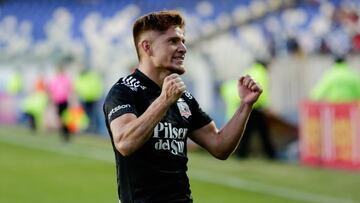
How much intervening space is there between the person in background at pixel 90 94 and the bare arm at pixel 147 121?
19.5 meters

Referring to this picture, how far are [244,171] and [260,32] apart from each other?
780 cm

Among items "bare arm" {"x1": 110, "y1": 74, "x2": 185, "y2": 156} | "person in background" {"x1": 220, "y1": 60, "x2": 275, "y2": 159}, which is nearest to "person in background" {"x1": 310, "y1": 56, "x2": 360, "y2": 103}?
"person in background" {"x1": 220, "y1": 60, "x2": 275, "y2": 159}

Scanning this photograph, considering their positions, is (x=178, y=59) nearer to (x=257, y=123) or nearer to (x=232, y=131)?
(x=232, y=131)

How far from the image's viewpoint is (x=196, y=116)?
589 cm

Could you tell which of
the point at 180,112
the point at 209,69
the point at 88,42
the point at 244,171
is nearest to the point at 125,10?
the point at 88,42

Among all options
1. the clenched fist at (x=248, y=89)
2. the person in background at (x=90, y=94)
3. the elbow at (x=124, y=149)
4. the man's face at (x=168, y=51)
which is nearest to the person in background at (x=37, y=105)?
the person in background at (x=90, y=94)

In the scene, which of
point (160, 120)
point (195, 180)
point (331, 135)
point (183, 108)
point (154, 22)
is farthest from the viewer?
point (331, 135)

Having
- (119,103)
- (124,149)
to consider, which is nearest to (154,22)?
(119,103)

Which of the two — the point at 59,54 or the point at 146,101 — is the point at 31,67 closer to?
the point at 59,54

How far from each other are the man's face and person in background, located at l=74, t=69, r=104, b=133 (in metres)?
19.2

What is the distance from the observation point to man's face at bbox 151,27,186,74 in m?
5.48

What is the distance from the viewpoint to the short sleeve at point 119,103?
17.6 ft

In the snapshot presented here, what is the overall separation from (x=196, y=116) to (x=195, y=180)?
32.4 feet

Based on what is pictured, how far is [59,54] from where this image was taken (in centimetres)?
3095
